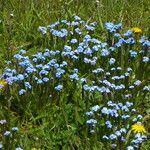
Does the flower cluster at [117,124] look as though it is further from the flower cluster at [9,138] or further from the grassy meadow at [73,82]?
the flower cluster at [9,138]

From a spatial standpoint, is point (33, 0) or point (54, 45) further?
point (33, 0)

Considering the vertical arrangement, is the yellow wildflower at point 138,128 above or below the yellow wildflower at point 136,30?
below

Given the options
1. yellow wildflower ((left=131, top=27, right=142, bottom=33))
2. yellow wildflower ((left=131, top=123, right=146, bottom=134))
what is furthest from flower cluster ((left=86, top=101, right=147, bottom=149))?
yellow wildflower ((left=131, top=27, right=142, bottom=33))

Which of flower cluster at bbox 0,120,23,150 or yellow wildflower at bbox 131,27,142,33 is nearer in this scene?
flower cluster at bbox 0,120,23,150

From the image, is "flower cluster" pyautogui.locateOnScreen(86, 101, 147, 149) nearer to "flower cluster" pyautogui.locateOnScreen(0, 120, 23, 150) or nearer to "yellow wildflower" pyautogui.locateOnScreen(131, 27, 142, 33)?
"flower cluster" pyautogui.locateOnScreen(0, 120, 23, 150)

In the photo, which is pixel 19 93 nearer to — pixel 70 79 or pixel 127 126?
pixel 70 79

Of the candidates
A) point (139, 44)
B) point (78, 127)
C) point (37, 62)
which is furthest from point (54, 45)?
point (78, 127)

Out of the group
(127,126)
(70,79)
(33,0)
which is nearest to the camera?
(127,126)

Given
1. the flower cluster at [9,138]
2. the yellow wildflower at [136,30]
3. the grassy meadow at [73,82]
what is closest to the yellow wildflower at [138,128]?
the grassy meadow at [73,82]
